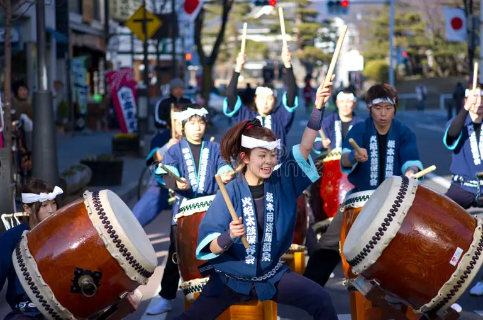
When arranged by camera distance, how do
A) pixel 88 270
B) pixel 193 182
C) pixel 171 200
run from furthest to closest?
1. pixel 171 200
2. pixel 193 182
3. pixel 88 270

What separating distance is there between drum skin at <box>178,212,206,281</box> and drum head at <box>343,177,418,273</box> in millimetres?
1119

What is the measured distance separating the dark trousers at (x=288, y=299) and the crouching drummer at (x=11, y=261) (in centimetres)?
34

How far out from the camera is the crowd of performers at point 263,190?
14.3 ft

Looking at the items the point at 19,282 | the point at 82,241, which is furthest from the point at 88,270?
the point at 19,282

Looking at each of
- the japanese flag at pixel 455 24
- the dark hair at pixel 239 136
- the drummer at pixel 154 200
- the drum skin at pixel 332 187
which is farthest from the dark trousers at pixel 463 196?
the japanese flag at pixel 455 24

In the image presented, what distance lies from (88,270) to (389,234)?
4.83 ft

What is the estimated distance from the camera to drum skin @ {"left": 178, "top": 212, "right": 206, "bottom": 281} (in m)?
5.16

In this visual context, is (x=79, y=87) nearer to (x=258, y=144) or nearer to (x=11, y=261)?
(x=11, y=261)

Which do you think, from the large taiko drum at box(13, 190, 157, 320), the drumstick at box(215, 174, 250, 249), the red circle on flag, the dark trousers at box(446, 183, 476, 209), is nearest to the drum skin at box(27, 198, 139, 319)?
the large taiko drum at box(13, 190, 157, 320)

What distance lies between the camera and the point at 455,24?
24109 millimetres

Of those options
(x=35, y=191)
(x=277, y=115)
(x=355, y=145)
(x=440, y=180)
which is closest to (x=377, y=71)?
(x=440, y=180)

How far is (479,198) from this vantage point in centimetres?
666

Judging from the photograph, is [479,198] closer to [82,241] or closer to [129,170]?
[82,241]

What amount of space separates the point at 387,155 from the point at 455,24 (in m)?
19.3
